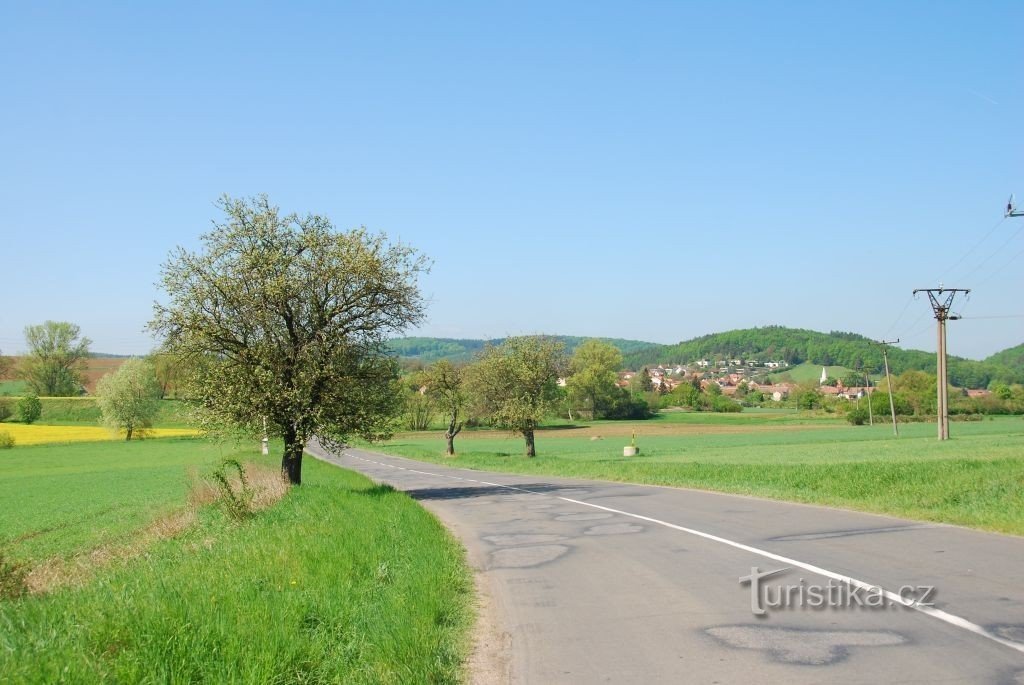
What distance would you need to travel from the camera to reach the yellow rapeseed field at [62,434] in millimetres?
88375

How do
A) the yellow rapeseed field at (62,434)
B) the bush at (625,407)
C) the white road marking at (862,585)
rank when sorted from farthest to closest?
1. the bush at (625,407)
2. the yellow rapeseed field at (62,434)
3. the white road marking at (862,585)

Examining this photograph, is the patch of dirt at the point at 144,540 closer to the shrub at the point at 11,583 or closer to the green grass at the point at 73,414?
the shrub at the point at 11,583

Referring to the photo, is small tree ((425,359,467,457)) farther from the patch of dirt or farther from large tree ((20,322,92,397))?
large tree ((20,322,92,397))

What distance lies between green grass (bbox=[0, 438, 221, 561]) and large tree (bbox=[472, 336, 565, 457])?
16.9m

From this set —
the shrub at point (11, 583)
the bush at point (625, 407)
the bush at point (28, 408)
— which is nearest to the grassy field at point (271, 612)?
the shrub at point (11, 583)

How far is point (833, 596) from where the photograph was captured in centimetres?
860

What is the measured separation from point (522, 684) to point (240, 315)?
65.0 ft

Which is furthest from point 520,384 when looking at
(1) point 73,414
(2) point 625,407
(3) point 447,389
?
(1) point 73,414

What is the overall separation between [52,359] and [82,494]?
3946 inches

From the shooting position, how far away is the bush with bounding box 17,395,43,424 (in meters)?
106

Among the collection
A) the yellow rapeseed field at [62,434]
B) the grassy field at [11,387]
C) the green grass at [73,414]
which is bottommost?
the yellow rapeseed field at [62,434]

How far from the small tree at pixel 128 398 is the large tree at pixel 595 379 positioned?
2225 inches

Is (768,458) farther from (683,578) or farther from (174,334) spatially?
(683,578)

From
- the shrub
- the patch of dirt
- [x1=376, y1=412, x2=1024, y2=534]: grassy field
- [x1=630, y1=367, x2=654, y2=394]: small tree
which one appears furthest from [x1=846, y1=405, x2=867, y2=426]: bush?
the shrub
